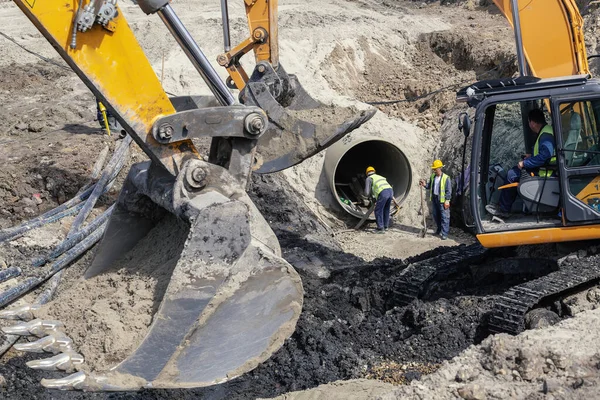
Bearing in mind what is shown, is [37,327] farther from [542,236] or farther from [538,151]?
[538,151]

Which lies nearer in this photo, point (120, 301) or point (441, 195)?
point (120, 301)

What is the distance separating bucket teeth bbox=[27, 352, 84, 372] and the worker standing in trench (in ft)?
29.4

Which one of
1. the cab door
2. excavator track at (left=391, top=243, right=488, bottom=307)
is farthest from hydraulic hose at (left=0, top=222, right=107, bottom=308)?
the cab door

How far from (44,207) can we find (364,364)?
5.27 metres

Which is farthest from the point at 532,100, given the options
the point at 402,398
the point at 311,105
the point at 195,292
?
the point at 195,292

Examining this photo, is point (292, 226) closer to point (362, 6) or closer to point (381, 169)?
point (381, 169)

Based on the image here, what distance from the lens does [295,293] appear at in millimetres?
4703

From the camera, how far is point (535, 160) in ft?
20.9

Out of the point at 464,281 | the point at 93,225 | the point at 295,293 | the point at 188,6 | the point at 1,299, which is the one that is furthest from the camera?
the point at 188,6

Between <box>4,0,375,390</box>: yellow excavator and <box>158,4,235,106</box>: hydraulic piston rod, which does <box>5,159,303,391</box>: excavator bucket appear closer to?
<box>4,0,375,390</box>: yellow excavator

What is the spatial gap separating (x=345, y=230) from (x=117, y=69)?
884cm

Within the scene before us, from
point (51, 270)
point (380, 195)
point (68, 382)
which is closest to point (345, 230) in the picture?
point (380, 195)

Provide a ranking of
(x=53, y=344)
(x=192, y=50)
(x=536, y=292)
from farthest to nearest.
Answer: (x=536, y=292) < (x=192, y=50) < (x=53, y=344)

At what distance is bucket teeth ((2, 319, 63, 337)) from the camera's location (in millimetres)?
4609
